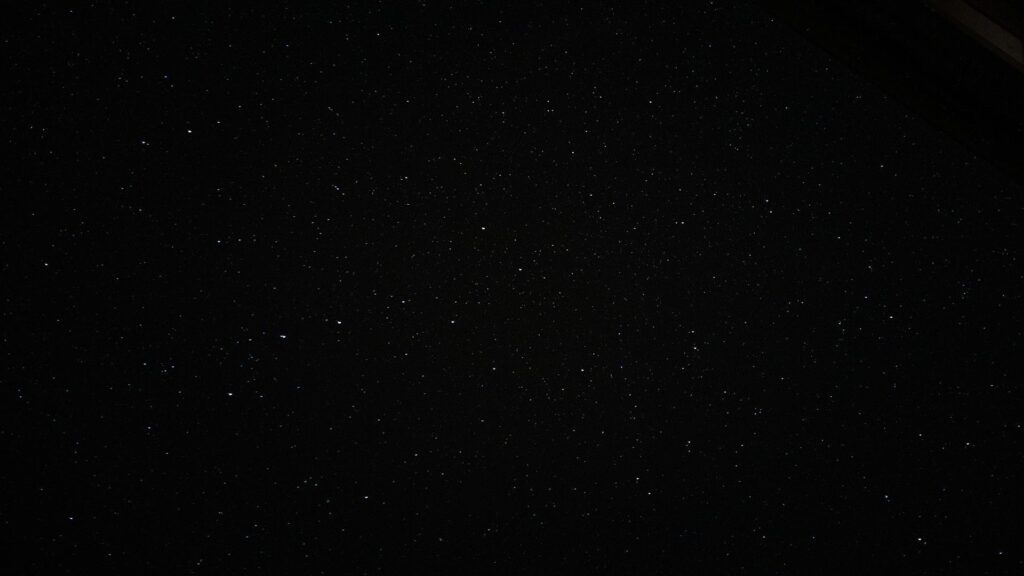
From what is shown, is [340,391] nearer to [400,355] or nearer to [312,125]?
[400,355]

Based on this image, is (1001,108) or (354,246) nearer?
(1001,108)

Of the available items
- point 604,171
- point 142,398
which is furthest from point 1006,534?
point 142,398

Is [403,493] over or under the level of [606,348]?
under

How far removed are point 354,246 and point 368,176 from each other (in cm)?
8

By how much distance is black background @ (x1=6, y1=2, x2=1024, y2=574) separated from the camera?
870mm

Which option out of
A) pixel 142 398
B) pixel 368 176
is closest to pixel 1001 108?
pixel 368 176

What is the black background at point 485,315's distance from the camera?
2.85ft

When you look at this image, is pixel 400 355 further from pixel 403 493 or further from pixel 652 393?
pixel 652 393

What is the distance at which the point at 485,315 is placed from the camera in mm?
920

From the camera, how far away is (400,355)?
0.92m

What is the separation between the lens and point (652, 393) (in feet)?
3.09

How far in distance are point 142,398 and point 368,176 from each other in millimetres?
367

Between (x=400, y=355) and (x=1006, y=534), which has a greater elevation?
(x=1006, y=534)

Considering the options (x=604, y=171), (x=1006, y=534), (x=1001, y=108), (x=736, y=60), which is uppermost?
(x=1001, y=108)
